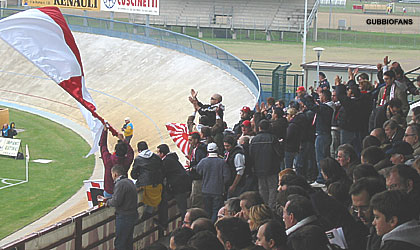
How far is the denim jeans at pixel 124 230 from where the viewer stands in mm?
8562

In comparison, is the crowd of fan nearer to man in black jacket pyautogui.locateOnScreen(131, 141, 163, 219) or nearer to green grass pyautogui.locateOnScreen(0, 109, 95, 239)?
man in black jacket pyautogui.locateOnScreen(131, 141, 163, 219)

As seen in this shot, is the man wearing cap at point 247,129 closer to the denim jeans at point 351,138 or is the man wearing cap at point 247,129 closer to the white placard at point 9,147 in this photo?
the denim jeans at point 351,138

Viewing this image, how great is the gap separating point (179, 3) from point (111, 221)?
58577 mm

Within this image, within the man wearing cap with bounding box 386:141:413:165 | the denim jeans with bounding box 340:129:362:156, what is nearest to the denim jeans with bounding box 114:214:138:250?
the man wearing cap with bounding box 386:141:413:165

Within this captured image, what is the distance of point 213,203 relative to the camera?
9.30 m

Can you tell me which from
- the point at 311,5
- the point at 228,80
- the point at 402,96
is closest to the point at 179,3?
the point at 311,5

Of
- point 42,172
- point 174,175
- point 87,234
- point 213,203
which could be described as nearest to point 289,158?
point 213,203

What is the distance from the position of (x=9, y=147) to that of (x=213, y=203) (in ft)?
47.0

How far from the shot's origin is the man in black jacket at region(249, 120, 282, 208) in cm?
949

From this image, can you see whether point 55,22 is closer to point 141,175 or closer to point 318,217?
point 141,175

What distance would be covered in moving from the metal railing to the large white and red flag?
16.5 m

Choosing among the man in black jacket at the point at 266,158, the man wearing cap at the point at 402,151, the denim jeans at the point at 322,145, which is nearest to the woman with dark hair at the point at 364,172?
the man wearing cap at the point at 402,151

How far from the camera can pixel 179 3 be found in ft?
216

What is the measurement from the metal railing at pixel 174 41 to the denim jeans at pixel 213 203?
670 inches
